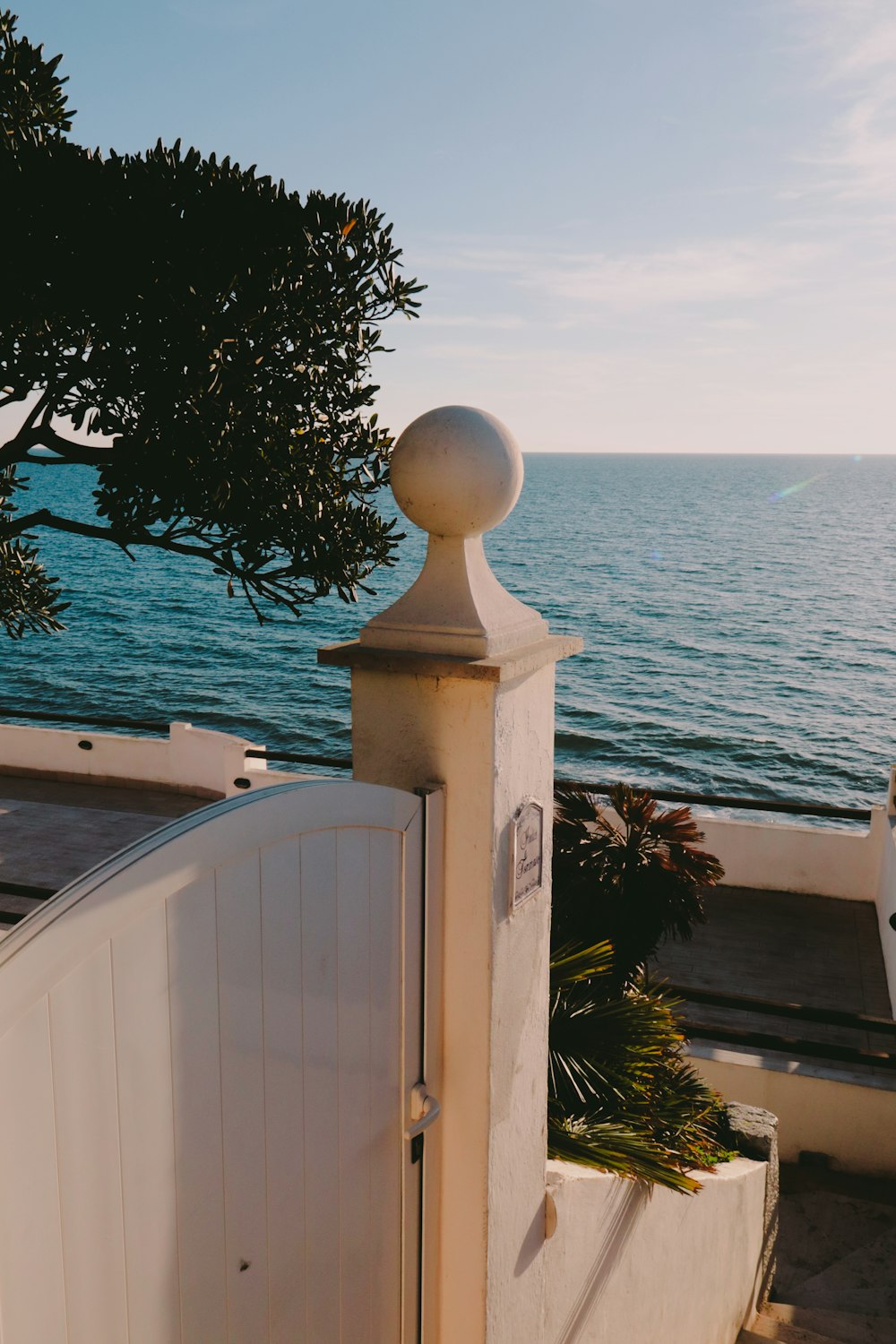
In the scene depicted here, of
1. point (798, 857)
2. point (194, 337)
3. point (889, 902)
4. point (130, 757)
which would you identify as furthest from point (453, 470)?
point (130, 757)

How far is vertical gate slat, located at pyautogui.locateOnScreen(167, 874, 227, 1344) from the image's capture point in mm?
1784

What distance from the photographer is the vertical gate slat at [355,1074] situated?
229 centimetres

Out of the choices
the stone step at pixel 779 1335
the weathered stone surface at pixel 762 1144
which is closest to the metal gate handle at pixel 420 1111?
the weathered stone surface at pixel 762 1144

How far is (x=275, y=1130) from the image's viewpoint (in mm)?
2105

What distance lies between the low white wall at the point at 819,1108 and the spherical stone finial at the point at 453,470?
23.0 ft

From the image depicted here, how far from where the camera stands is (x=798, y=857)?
1348 centimetres

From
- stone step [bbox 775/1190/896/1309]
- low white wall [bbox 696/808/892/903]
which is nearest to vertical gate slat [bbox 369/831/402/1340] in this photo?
stone step [bbox 775/1190/896/1309]

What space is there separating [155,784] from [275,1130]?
14234 mm

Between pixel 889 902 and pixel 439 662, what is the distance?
11218mm

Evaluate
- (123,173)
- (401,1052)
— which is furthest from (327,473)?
(401,1052)

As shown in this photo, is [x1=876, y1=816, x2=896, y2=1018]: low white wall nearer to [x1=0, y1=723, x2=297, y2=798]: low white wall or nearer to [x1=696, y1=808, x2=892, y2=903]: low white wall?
[x1=696, y1=808, x2=892, y2=903]: low white wall

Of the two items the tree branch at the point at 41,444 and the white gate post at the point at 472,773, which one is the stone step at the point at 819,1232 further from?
the tree branch at the point at 41,444

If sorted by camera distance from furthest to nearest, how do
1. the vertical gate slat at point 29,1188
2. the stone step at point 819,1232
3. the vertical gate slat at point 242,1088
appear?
the stone step at point 819,1232 → the vertical gate slat at point 242,1088 → the vertical gate slat at point 29,1188

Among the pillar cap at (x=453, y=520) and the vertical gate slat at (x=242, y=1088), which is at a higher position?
the pillar cap at (x=453, y=520)
